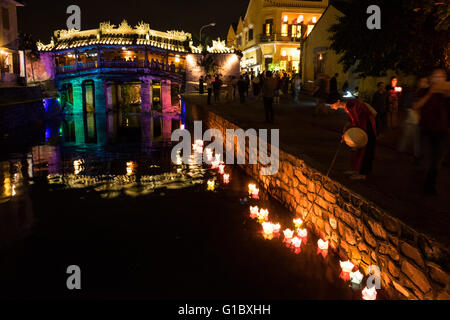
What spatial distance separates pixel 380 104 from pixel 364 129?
5823 mm

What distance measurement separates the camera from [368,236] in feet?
15.6

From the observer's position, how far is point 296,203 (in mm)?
7367

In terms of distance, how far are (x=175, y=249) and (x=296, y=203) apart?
2.70 metres

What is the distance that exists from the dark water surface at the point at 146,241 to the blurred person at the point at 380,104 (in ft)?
15.1

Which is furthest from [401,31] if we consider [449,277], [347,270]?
[449,277]

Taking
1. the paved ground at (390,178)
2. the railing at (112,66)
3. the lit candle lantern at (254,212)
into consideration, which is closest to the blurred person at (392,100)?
the paved ground at (390,178)

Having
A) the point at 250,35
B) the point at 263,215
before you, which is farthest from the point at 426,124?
the point at 250,35

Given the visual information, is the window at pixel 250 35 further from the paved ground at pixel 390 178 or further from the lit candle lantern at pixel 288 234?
the lit candle lantern at pixel 288 234

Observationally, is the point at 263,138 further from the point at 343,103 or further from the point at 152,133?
the point at 152,133

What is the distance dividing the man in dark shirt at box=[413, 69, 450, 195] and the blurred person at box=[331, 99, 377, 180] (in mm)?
703

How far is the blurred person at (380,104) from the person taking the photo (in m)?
10.8

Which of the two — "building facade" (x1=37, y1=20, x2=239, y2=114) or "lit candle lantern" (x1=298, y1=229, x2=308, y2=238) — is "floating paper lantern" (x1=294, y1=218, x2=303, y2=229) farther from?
"building facade" (x1=37, y1=20, x2=239, y2=114)

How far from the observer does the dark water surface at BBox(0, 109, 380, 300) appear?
16.5 ft
